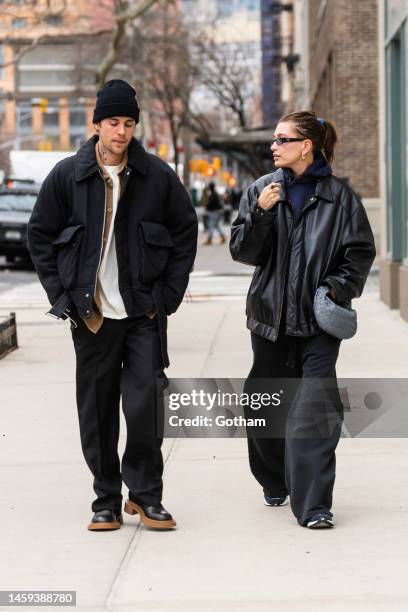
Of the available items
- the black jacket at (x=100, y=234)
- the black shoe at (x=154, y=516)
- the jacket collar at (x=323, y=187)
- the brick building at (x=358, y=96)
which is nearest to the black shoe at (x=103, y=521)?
the black shoe at (x=154, y=516)

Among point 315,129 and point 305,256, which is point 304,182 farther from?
point 305,256

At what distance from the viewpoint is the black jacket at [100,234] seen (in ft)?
20.8

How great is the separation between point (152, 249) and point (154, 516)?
118 centimetres

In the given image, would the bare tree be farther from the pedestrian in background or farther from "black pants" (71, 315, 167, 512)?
"black pants" (71, 315, 167, 512)

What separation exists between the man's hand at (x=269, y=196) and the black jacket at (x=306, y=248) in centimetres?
3

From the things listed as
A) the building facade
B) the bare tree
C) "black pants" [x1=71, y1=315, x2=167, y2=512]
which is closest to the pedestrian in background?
the bare tree

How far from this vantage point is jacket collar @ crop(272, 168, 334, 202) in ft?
21.2

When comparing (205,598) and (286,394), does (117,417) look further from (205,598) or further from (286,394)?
(205,598)

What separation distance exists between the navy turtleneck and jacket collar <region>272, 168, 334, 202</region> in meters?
0.02

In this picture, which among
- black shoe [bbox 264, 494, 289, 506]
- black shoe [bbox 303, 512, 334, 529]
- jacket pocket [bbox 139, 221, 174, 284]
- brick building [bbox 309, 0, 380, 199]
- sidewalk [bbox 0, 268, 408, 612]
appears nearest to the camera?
sidewalk [bbox 0, 268, 408, 612]

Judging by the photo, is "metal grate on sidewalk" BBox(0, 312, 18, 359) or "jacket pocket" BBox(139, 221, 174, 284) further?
"metal grate on sidewalk" BBox(0, 312, 18, 359)

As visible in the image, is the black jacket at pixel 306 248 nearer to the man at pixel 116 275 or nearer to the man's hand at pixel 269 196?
the man's hand at pixel 269 196

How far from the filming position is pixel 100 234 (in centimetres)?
633

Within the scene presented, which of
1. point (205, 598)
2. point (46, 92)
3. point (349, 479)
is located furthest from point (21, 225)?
point (46, 92)
